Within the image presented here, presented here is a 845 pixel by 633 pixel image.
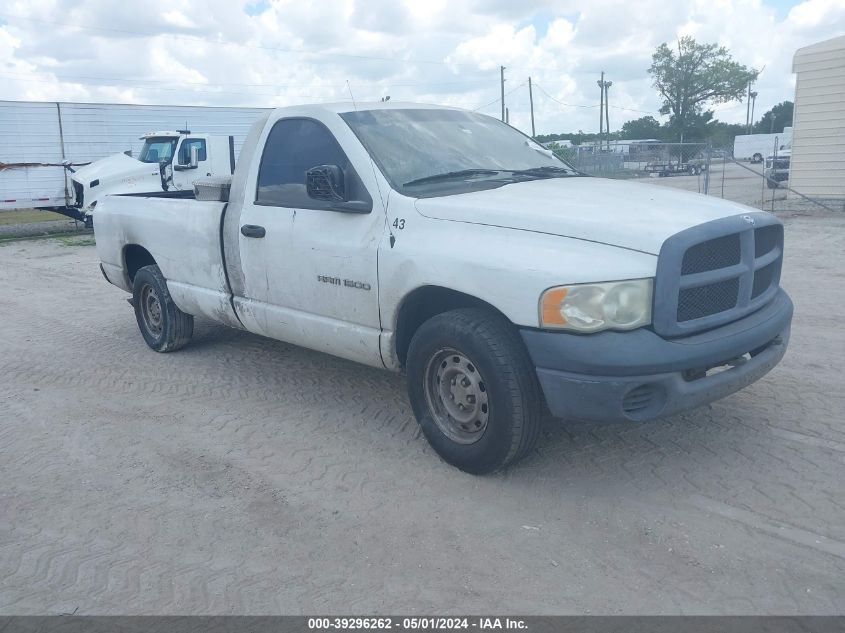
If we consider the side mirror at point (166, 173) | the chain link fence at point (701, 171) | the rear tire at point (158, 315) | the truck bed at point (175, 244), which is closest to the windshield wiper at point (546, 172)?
the truck bed at point (175, 244)

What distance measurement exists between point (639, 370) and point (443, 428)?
1228 millimetres

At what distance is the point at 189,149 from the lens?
713 inches

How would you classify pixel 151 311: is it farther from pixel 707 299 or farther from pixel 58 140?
pixel 58 140

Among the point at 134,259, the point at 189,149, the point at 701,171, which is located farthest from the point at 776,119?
the point at 134,259

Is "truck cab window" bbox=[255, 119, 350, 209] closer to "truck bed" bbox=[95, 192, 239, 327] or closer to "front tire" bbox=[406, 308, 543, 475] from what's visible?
"truck bed" bbox=[95, 192, 239, 327]

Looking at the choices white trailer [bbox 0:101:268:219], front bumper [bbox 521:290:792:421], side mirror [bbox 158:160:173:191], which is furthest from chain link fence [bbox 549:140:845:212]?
white trailer [bbox 0:101:268:219]

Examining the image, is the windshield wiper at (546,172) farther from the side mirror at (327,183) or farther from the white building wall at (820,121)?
the white building wall at (820,121)

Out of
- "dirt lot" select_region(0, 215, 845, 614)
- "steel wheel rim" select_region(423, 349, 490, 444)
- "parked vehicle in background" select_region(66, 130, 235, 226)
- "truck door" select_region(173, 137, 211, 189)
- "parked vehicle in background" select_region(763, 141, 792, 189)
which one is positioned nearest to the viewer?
"dirt lot" select_region(0, 215, 845, 614)

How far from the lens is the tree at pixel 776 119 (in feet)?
274

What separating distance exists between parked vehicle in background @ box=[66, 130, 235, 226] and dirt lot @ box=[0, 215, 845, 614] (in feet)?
41.1

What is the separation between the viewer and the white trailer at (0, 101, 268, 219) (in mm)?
19359

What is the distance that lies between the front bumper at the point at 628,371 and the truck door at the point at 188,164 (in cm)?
1546

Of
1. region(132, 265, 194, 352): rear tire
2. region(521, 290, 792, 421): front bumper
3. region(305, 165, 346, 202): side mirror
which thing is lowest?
region(132, 265, 194, 352): rear tire

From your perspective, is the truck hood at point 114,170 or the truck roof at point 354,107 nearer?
the truck roof at point 354,107
